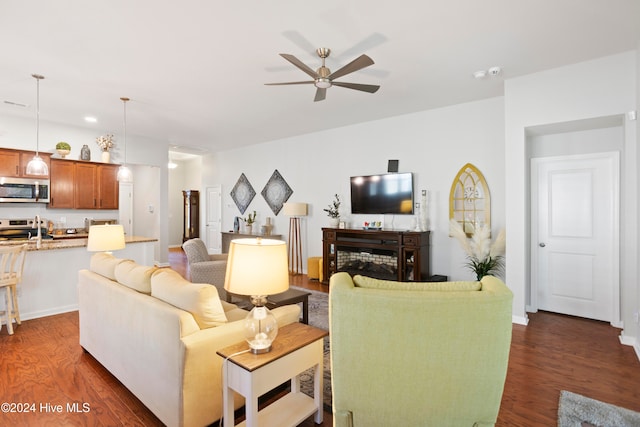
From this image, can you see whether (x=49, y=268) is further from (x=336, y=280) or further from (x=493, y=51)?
(x=493, y=51)

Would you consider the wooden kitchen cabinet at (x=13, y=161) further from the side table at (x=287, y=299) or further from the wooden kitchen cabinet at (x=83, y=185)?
the side table at (x=287, y=299)

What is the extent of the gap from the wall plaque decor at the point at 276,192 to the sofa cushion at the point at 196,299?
16.3 ft

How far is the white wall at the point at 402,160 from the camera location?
4.51 meters

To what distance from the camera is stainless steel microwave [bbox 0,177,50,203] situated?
16.5 ft

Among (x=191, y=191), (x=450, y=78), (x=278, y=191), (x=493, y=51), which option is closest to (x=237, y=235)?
(x=278, y=191)

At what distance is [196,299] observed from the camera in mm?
1869

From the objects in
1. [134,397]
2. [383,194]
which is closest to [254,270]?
[134,397]

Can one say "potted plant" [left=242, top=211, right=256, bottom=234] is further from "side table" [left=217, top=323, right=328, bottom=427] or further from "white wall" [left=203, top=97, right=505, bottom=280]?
Answer: "side table" [left=217, top=323, right=328, bottom=427]

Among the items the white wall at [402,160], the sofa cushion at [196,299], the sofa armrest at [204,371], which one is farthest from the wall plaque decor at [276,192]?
the sofa armrest at [204,371]

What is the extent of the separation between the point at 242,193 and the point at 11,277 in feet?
15.9

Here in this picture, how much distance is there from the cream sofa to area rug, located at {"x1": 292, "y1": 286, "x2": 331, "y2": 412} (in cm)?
57

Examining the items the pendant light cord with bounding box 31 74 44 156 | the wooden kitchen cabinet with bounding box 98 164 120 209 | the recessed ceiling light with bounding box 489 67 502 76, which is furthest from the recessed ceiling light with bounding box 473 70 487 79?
the wooden kitchen cabinet with bounding box 98 164 120 209

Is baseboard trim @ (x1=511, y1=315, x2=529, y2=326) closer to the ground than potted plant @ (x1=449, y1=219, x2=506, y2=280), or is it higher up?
closer to the ground

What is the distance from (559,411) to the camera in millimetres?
2148
